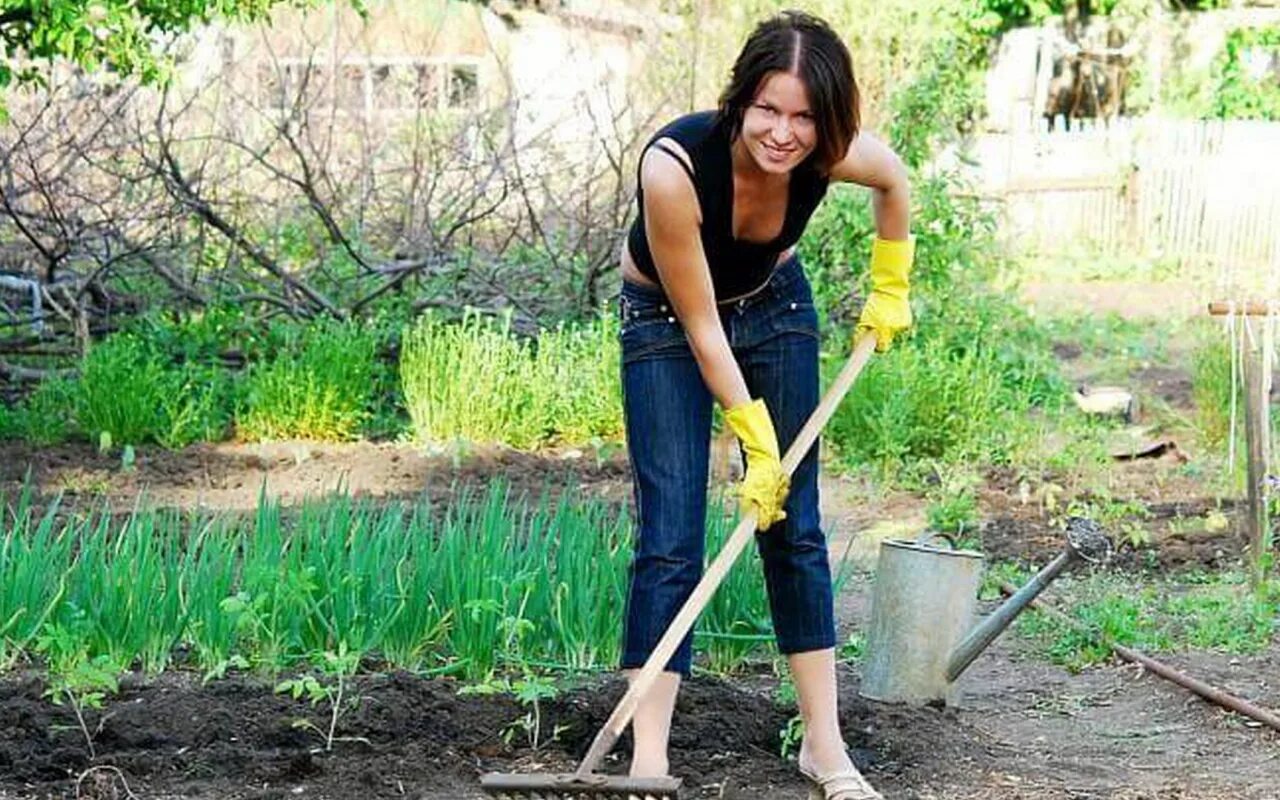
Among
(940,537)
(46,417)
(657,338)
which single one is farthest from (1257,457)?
(46,417)

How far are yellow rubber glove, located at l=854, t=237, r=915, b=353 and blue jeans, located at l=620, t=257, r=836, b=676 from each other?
21 centimetres

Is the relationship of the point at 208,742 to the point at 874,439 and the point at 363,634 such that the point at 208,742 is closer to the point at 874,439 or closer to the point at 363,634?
the point at 363,634

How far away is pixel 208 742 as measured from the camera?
3926 millimetres

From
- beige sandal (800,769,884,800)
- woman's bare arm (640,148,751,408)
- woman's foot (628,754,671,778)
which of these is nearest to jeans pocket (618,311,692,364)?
woman's bare arm (640,148,751,408)

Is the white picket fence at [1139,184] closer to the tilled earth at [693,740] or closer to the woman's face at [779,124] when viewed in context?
the tilled earth at [693,740]

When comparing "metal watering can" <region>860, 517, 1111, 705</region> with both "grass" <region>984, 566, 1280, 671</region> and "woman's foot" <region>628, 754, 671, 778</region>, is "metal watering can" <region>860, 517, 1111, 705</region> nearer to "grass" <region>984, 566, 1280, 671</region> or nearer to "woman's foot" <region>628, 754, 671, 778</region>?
"grass" <region>984, 566, 1280, 671</region>

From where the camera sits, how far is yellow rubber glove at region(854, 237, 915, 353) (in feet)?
12.7

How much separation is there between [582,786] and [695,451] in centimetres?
63

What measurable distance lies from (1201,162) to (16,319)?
9.47 metres

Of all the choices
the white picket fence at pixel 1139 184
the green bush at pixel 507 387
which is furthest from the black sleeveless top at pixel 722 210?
the white picket fence at pixel 1139 184

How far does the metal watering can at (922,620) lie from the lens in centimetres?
428

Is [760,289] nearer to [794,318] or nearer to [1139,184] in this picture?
[794,318]

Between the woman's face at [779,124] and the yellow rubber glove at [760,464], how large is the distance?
429mm

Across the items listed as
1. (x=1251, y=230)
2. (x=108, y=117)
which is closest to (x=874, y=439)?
(x=108, y=117)
